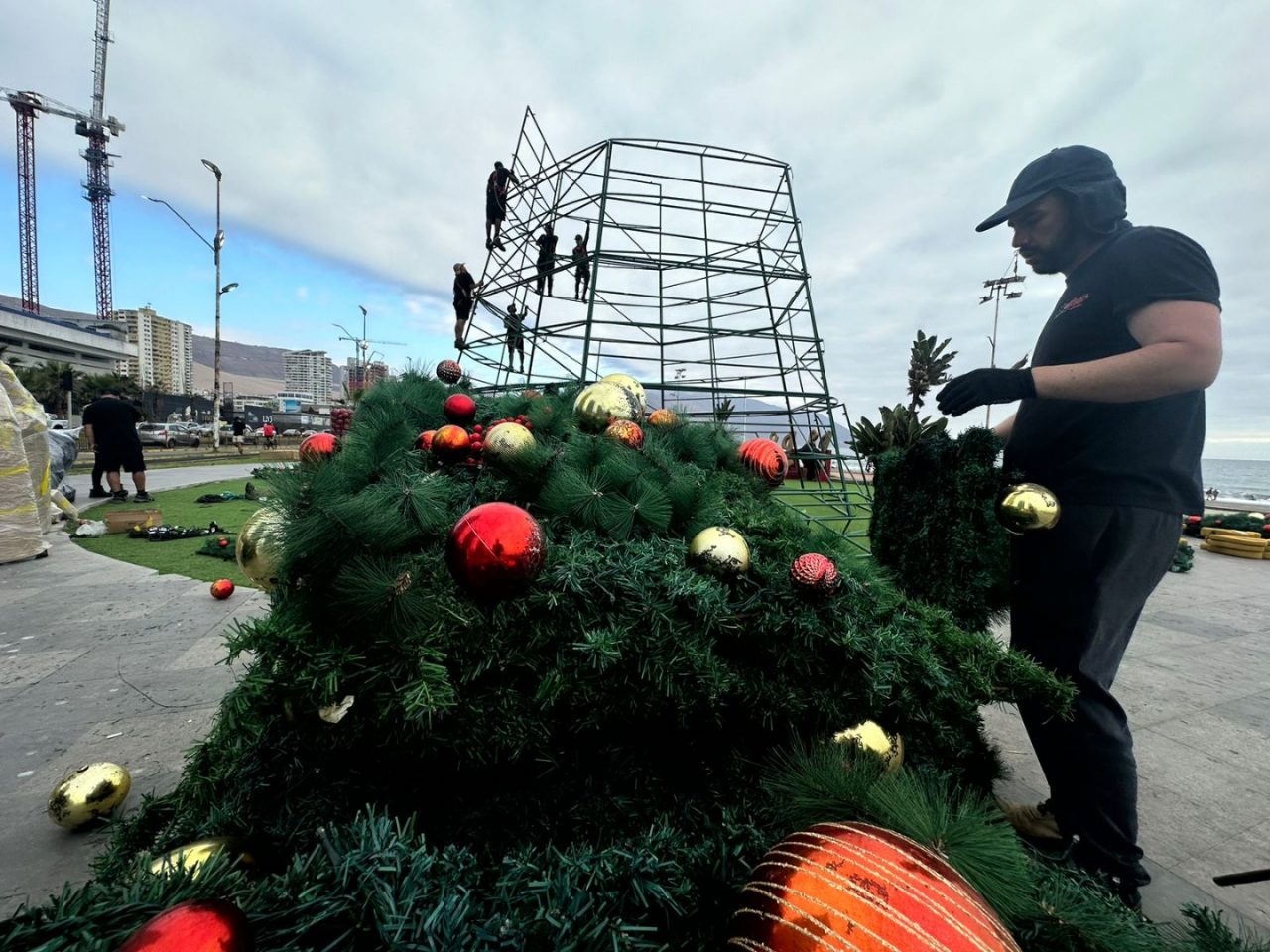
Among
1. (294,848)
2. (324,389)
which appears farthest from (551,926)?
(324,389)

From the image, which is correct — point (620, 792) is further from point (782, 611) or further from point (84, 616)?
point (84, 616)

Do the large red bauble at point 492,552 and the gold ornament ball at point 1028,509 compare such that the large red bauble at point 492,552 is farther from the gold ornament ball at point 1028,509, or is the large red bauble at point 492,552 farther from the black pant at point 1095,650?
the black pant at point 1095,650

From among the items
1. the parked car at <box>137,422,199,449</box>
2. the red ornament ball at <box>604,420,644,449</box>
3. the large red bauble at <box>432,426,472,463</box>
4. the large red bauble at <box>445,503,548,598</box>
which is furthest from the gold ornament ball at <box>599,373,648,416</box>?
the parked car at <box>137,422,199,449</box>

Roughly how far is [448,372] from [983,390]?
2.28m

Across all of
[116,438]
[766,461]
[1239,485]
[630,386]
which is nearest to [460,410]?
[630,386]

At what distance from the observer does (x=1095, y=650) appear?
5.08 feet

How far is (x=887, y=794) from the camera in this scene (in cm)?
85

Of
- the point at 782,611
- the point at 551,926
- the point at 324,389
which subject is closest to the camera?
the point at 551,926

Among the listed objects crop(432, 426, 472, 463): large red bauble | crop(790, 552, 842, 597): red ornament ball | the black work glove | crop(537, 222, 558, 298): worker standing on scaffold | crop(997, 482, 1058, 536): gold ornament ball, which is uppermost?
crop(537, 222, 558, 298): worker standing on scaffold

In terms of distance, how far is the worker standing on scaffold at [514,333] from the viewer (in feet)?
10.9

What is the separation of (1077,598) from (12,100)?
97.4 metres

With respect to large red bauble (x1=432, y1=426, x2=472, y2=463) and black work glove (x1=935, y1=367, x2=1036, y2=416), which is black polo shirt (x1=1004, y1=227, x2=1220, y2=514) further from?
large red bauble (x1=432, y1=426, x2=472, y2=463)

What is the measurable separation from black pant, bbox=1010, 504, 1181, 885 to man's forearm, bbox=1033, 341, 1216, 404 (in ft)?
1.07

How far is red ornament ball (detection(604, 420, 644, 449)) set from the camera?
1744 mm
